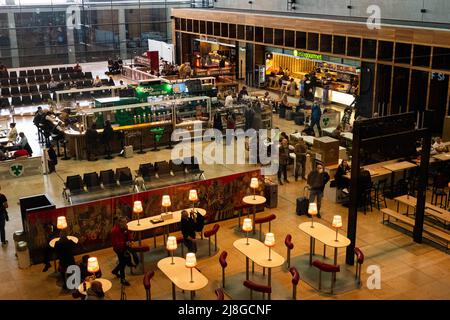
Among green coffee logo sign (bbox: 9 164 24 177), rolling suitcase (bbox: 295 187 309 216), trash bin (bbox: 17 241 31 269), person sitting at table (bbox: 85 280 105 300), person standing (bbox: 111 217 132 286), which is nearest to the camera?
person sitting at table (bbox: 85 280 105 300)

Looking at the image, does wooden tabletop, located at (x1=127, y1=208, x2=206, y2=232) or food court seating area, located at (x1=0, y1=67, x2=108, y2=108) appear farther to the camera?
food court seating area, located at (x1=0, y1=67, x2=108, y2=108)

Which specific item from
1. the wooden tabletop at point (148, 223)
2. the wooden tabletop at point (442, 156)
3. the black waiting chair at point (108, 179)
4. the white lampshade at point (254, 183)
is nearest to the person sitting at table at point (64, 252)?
the wooden tabletop at point (148, 223)

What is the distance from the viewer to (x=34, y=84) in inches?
1293

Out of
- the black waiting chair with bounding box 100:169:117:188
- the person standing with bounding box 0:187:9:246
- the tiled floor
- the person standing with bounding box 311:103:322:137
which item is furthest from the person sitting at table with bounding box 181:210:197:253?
the person standing with bounding box 311:103:322:137

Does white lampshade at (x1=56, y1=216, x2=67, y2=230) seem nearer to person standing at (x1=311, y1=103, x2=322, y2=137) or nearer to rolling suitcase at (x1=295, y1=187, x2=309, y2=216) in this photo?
rolling suitcase at (x1=295, y1=187, x2=309, y2=216)

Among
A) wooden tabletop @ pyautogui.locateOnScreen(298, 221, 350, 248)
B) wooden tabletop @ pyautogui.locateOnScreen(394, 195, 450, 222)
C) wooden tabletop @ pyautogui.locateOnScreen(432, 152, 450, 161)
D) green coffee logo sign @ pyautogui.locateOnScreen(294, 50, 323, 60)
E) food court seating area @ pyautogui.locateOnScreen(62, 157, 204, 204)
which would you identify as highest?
green coffee logo sign @ pyautogui.locateOnScreen(294, 50, 323, 60)

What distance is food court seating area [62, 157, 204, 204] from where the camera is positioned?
1504cm

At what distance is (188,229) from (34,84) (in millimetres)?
23142

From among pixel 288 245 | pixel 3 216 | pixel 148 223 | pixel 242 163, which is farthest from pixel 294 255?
pixel 3 216

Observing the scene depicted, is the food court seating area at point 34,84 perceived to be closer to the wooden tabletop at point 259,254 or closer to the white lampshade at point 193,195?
the white lampshade at point 193,195

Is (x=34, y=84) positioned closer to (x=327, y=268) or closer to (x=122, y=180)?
(x=122, y=180)

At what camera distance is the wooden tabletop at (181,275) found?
10363 mm

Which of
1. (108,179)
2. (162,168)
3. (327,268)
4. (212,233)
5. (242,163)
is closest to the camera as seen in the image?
(327,268)

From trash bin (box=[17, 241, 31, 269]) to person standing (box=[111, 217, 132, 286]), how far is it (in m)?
2.24
